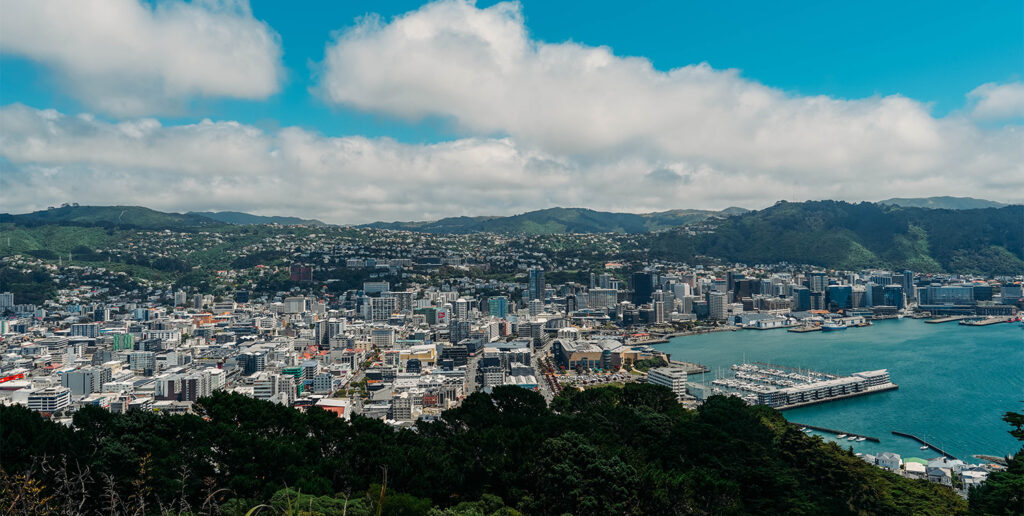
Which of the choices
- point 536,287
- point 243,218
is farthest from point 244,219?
point 536,287

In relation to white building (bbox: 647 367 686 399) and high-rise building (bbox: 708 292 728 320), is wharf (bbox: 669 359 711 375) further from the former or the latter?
high-rise building (bbox: 708 292 728 320)

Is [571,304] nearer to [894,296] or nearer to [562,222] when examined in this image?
[894,296]

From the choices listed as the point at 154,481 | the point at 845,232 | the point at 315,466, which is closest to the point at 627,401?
the point at 315,466

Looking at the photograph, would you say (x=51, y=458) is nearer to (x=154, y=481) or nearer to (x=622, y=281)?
(x=154, y=481)

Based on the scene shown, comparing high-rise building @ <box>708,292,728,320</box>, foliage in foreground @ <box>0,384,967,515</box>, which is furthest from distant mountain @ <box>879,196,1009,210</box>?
foliage in foreground @ <box>0,384,967,515</box>

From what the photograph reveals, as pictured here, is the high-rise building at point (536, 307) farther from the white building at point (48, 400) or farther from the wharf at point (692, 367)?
the white building at point (48, 400)
